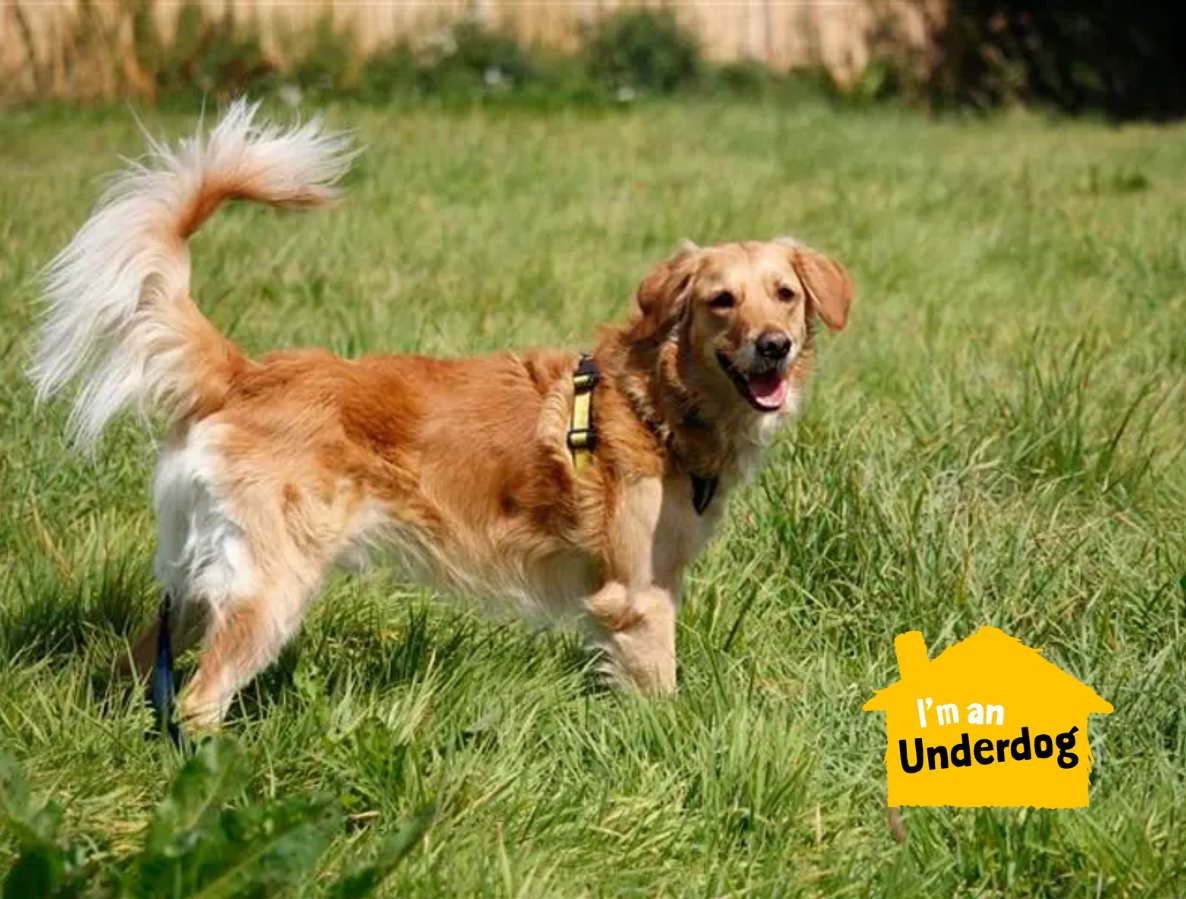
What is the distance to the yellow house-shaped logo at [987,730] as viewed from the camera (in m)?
3.25

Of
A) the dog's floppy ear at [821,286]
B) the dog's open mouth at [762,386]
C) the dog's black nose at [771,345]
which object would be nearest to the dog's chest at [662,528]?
the dog's open mouth at [762,386]

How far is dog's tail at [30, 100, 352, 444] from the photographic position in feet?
12.0

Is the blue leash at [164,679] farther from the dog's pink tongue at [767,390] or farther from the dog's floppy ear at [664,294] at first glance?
the dog's pink tongue at [767,390]

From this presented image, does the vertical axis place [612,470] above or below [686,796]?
above

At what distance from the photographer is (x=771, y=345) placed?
3.99 meters

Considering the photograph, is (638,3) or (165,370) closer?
(165,370)

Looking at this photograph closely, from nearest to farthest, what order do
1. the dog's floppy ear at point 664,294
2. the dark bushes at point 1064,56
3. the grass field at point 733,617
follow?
the grass field at point 733,617 < the dog's floppy ear at point 664,294 < the dark bushes at point 1064,56

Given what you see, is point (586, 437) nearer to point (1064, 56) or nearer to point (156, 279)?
point (156, 279)

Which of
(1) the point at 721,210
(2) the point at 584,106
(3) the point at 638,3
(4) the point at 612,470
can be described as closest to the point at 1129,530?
(4) the point at 612,470

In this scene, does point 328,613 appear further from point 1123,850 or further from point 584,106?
point 584,106

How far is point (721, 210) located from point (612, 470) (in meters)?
4.79

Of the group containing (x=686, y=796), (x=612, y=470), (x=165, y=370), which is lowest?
(x=686, y=796)

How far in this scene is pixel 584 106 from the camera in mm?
13180

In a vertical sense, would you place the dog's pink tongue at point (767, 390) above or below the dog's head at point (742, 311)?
below
